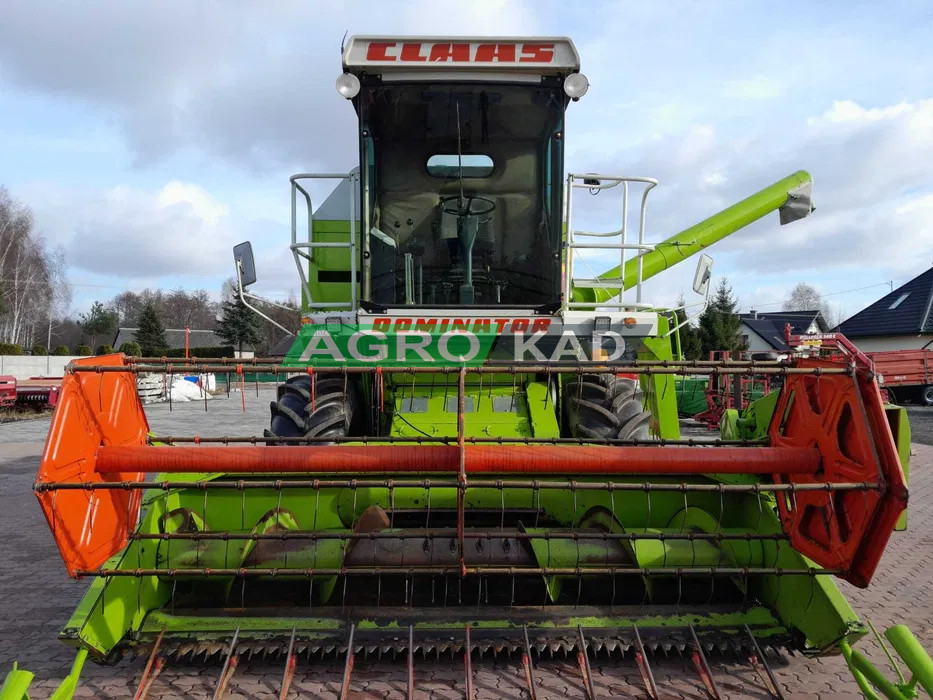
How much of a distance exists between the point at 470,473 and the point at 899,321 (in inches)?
1248

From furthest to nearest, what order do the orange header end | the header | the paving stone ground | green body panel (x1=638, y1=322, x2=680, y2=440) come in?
green body panel (x1=638, y1=322, x2=680, y2=440), the header, the paving stone ground, the orange header end

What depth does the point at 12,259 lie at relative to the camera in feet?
145

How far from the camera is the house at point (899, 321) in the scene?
89.2ft

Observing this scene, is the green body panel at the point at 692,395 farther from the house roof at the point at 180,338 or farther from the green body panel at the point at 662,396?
the house roof at the point at 180,338

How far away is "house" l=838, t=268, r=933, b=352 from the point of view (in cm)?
2718

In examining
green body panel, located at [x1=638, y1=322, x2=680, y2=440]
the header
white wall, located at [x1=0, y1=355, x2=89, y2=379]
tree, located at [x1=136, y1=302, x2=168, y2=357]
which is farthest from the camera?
tree, located at [x1=136, y1=302, x2=168, y2=357]

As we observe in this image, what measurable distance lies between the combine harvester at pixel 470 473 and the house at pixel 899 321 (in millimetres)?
27812


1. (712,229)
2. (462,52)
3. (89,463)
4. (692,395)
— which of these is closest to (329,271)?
(462,52)

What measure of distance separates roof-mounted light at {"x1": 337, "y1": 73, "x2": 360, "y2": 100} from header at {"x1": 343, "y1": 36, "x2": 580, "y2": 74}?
0.23 ft

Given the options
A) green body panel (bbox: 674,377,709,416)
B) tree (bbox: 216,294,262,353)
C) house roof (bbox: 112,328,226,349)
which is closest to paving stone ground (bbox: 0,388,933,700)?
green body panel (bbox: 674,377,709,416)

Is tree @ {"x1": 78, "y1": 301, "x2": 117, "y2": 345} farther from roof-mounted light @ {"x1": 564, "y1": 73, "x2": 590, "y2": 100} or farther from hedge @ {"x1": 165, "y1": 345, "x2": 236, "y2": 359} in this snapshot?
roof-mounted light @ {"x1": 564, "y1": 73, "x2": 590, "y2": 100}

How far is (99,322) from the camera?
62.2 meters

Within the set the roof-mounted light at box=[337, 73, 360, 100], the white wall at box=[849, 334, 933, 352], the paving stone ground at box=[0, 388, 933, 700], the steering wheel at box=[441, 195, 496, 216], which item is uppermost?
the roof-mounted light at box=[337, 73, 360, 100]

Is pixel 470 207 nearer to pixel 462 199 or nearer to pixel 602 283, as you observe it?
pixel 462 199
